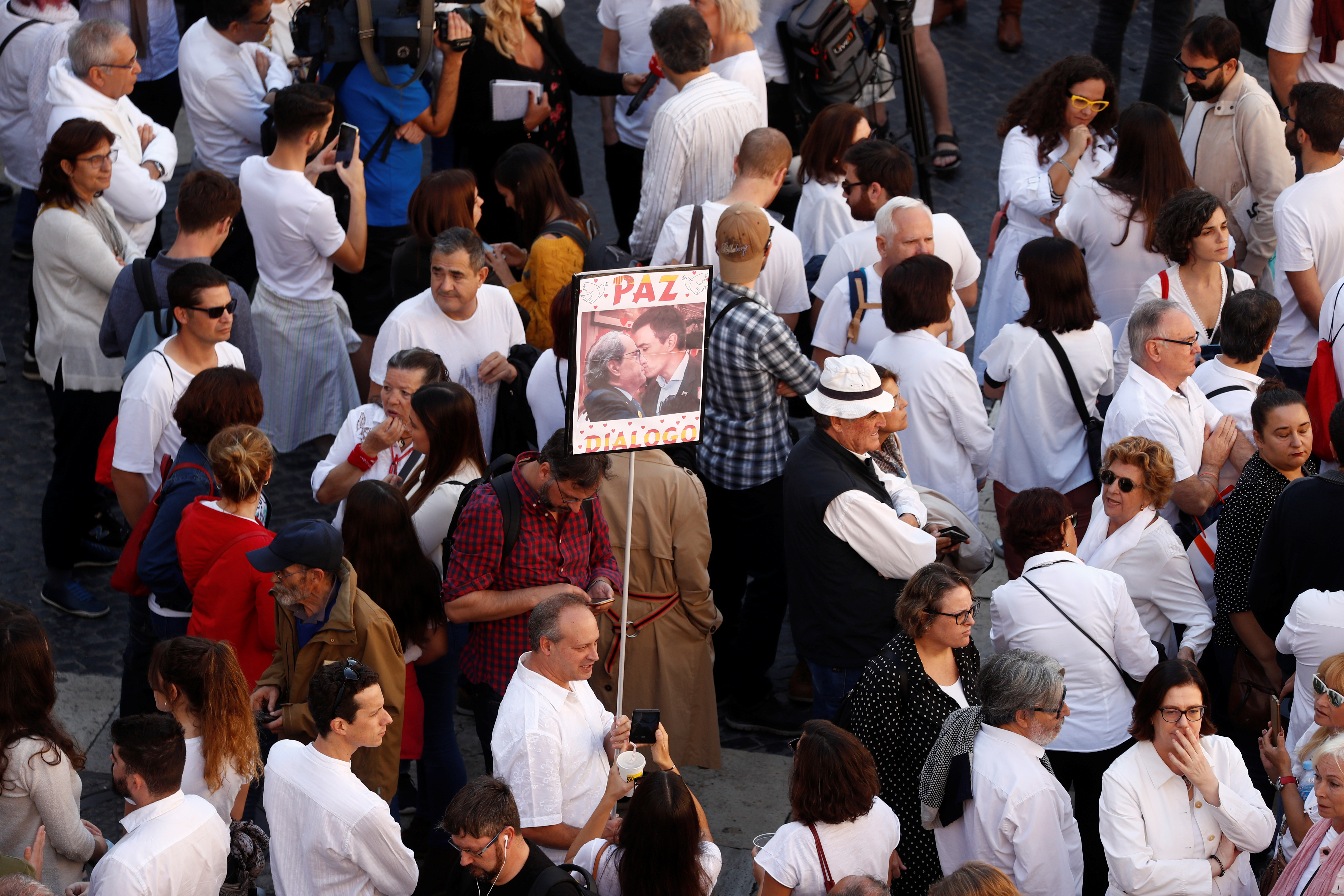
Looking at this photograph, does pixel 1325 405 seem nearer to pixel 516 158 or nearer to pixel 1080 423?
pixel 1080 423

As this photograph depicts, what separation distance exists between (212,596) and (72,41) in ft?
11.4

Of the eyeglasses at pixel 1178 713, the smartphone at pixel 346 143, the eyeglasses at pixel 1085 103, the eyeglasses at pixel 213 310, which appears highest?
the eyeglasses at pixel 1085 103

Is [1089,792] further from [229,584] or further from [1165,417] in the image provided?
[229,584]

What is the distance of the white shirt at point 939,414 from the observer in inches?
221

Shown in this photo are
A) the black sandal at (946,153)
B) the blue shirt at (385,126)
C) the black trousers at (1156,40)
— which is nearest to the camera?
the blue shirt at (385,126)

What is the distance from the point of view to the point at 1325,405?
228 inches

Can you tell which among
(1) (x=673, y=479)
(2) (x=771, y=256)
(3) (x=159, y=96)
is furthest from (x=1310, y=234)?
(3) (x=159, y=96)

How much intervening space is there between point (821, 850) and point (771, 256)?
325 centimetres

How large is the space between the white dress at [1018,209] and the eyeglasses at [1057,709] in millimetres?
2943

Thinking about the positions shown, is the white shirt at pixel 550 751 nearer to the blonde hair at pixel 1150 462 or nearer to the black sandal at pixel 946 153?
the blonde hair at pixel 1150 462

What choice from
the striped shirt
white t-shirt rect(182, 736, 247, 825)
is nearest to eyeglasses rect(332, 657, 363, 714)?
white t-shirt rect(182, 736, 247, 825)

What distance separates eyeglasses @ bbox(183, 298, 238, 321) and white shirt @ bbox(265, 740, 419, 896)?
6.77 ft

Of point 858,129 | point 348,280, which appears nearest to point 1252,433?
point 858,129

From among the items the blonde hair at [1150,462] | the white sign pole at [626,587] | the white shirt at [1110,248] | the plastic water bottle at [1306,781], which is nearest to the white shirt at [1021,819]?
the plastic water bottle at [1306,781]
